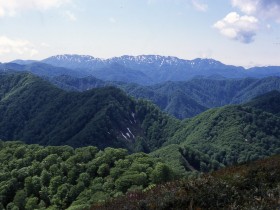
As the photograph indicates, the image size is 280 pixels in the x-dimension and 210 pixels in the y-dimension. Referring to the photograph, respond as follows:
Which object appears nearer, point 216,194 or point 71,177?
point 216,194

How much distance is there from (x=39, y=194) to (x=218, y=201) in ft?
185

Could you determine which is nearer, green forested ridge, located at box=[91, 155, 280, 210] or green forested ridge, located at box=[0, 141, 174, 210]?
green forested ridge, located at box=[91, 155, 280, 210]

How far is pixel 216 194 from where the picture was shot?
1341cm

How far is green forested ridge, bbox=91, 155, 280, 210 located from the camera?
1275 cm

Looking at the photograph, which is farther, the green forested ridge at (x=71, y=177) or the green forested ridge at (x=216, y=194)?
the green forested ridge at (x=71, y=177)

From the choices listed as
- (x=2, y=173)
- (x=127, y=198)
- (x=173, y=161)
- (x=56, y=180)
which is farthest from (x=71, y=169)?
(x=173, y=161)

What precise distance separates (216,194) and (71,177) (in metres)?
55.7

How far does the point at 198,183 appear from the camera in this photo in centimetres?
1472

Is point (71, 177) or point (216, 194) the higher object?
point (216, 194)

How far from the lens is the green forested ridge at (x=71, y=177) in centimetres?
5462

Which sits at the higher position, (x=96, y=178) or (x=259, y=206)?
(x=259, y=206)

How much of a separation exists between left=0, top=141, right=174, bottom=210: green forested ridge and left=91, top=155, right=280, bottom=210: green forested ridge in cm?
3599

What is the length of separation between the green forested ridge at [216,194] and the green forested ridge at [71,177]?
3599 centimetres

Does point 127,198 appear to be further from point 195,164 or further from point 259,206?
point 195,164
